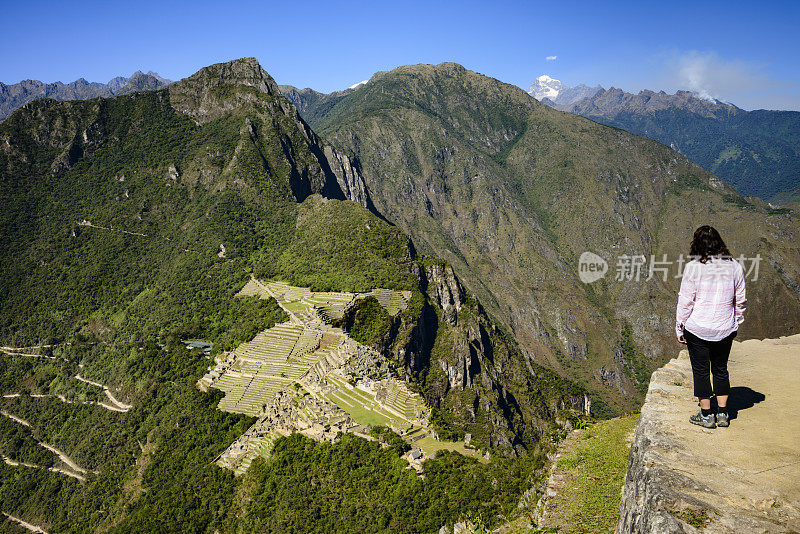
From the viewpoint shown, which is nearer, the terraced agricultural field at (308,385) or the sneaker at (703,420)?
the sneaker at (703,420)

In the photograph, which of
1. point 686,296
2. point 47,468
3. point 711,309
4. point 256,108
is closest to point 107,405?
point 47,468

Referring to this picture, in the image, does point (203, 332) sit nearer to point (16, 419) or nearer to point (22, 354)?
point (16, 419)

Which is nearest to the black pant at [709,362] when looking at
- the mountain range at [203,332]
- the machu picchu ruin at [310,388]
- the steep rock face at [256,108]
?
the mountain range at [203,332]

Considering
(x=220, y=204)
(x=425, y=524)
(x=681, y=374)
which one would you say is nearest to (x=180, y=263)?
(x=220, y=204)

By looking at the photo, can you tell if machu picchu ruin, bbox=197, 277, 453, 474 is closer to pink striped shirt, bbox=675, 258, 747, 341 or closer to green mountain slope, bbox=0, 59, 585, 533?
green mountain slope, bbox=0, 59, 585, 533

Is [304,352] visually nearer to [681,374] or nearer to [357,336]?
[357,336]

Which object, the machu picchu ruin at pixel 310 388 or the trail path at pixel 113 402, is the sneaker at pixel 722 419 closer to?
the machu picchu ruin at pixel 310 388

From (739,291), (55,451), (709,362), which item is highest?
(739,291)
